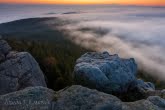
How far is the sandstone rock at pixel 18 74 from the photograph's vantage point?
86.6 feet

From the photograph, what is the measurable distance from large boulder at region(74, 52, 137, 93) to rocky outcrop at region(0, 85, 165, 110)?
483cm

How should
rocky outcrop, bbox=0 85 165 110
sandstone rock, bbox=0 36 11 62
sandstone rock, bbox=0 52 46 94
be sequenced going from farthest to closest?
sandstone rock, bbox=0 36 11 62, sandstone rock, bbox=0 52 46 94, rocky outcrop, bbox=0 85 165 110

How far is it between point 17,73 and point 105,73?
10058 mm

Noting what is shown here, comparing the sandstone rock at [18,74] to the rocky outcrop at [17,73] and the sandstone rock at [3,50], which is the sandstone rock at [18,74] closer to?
the rocky outcrop at [17,73]

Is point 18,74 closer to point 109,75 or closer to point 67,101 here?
point 109,75

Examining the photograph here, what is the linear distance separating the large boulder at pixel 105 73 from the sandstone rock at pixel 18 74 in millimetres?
6596

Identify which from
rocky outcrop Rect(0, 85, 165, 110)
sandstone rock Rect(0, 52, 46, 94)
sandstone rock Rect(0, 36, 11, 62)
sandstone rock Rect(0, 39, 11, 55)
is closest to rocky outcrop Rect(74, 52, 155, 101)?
rocky outcrop Rect(0, 85, 165, 110)

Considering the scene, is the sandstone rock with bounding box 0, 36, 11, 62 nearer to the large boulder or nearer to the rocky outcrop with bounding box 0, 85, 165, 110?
the large boulder

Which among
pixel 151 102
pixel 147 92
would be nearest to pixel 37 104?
pixel 151 102

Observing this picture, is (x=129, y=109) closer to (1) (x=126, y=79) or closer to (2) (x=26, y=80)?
(1) (x=126, y=79)

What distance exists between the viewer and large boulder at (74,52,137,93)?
2155 centimetres

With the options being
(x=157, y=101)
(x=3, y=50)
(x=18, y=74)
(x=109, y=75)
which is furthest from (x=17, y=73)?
(x=157, y=101)

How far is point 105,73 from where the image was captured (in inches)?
896

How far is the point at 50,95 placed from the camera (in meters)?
16.5
